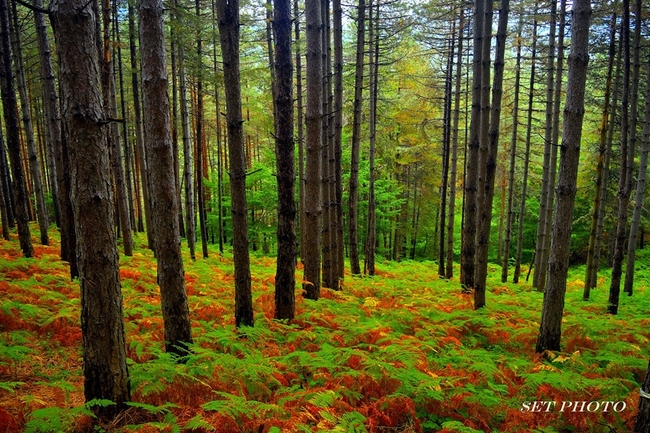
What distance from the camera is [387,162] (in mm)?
21734

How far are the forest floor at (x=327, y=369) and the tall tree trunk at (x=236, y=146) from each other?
25.0 inches

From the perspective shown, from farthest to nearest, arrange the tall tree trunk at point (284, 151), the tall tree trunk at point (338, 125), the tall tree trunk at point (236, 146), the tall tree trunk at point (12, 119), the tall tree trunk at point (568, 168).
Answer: the tall tree trunk at point (338, 125)
the tall tree trunk at point (12, 119)
the tall tree trunk at point (284, 151)
the tall tree trunk at point (236, 146)
the tall tree trunk at point (568, 168)

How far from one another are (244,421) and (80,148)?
2.95 meters

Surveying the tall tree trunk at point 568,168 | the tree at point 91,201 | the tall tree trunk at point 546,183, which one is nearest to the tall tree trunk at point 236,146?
the tree at point 91,201

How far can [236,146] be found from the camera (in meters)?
5.91

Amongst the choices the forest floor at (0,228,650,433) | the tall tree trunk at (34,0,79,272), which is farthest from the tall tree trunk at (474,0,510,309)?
the tall tree trunk at (34,0,79,272)

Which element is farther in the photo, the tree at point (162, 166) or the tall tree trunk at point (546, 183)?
the tall tree trunk at point (546, 183)

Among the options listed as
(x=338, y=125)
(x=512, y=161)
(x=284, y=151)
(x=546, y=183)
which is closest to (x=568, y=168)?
(x=284, y=151)

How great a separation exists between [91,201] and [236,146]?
9.34 ft

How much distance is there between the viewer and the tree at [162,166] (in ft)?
15.2

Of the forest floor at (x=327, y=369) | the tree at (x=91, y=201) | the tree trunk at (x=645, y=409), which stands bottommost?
the forest floor at (x=327, y=369)

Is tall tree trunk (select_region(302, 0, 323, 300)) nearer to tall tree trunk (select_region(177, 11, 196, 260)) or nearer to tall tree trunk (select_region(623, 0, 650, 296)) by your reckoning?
tall tree trunk (select_region(177, 11, 196, 260))

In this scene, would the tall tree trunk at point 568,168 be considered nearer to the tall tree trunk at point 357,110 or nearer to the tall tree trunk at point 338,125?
the tall tree trunk at point 338,125

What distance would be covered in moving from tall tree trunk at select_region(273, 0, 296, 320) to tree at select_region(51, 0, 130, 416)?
129 inches
